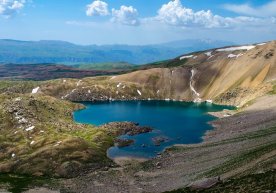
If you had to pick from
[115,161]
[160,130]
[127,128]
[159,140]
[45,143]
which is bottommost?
[115,161]

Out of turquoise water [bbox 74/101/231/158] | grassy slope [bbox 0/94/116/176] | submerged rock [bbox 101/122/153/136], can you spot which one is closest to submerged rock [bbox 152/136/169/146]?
turquoise water [bbox 74/101/231/158]

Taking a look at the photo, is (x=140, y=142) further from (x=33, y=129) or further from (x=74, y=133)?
(x=33, y=129)

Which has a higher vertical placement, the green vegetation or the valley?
the valley

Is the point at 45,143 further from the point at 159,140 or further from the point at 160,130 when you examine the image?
the point at 160,130

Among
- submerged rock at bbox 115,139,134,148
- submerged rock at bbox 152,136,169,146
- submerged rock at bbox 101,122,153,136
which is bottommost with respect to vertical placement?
submerged rock at bbox 115,139,134,148

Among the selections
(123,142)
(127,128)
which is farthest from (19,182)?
(127,128)

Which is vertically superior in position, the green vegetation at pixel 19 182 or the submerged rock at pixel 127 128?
the submerged rock at pixel 127 128

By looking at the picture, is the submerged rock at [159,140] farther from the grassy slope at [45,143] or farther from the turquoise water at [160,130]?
the grassy slope at [45,143]

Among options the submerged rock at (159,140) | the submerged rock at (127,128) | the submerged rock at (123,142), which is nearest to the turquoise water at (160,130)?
the submerged rock at (159,140)

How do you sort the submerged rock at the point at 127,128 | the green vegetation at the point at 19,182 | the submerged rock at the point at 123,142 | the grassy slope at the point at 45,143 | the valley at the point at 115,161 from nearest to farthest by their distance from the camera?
1. the valley at the point at 115,161
2. the green vegetation at the point at 19,182
3. the grassy slope at the point at 45,143
4. the submerged rock at the point at 123,142
5. the submerged rock at the point at 127,128

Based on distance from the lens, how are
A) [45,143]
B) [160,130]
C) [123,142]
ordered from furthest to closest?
[160,130] < [123,142] < [45,143]

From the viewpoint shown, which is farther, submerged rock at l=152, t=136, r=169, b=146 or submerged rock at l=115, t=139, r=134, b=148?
submerged rock at l=152, t=136, r=169, b=146

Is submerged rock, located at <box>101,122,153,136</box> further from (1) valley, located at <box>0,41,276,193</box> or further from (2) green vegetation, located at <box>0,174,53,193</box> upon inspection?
(2) green vegetation, located at <box>0,174,53,193</box>
